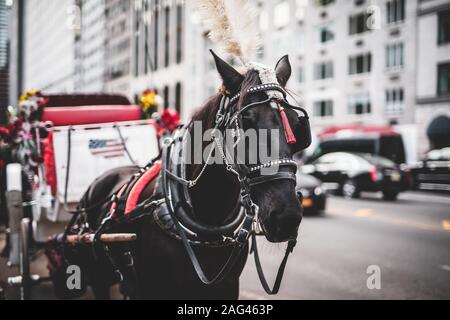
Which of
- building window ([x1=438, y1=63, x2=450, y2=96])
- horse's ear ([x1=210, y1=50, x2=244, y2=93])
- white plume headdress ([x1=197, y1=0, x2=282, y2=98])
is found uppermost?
building window ([x1=438, y1=63, x2=450, y2=96])

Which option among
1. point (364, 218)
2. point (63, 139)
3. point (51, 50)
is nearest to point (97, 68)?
point (51, 50)

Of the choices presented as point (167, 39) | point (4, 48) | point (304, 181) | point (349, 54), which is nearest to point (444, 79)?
point (349, 54)

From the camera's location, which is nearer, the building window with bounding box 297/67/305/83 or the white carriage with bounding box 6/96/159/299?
the white carriage with bounding box 6/96/159/299

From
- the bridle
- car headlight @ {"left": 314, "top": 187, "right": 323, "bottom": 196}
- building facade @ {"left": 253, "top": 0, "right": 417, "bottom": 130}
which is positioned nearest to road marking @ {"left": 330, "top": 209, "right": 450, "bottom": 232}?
car headlight @ {"left": 314, "top": 187, "right": 323, "bottom": 196}

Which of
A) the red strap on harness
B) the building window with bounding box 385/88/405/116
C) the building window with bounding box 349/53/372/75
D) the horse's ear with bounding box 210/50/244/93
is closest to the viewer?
the horse's ear with bounding box 210/50/244/93

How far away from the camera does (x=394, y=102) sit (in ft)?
97.1

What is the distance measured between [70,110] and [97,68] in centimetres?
7419

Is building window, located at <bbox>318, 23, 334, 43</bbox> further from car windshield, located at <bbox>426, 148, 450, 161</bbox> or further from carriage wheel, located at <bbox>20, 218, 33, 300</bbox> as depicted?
carriage wheel, located at <bbox>20, 218, 33, 300</bbox>

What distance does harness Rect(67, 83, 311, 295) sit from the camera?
2.28 meters

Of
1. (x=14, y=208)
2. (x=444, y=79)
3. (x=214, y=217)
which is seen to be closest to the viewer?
(x=214, y=217)

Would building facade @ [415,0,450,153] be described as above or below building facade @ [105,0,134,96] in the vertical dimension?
below

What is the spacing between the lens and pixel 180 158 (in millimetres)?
2957

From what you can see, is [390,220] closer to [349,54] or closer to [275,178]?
[275,178]

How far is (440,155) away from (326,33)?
17349 mm
